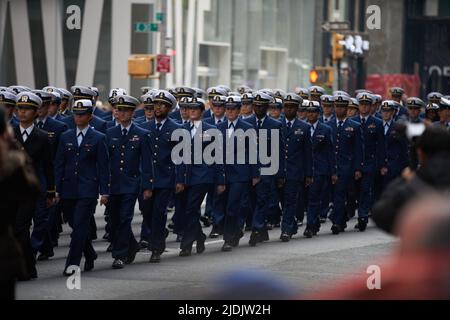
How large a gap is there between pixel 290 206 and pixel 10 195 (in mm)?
10443

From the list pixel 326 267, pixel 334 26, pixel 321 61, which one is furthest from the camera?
pixel 321 61

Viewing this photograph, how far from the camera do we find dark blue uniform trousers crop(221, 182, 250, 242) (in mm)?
17328

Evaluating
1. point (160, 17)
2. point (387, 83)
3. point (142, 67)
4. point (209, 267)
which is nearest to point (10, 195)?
point (209, 267)

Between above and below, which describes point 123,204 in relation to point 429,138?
below

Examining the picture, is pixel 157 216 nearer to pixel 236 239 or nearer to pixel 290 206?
pixel 236 239

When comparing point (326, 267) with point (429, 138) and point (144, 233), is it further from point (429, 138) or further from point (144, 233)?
point (429, 138)

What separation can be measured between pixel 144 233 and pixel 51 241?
126 cm

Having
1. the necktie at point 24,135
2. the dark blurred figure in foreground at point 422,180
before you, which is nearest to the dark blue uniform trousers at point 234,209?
the necktie at point 24,135

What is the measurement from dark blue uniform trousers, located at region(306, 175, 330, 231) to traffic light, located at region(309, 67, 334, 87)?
15.9m

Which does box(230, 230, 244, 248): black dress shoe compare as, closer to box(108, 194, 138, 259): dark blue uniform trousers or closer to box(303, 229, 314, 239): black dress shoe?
box(303, 229, 314, 239): black dress shoe

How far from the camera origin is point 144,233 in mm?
17250

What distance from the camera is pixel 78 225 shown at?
46.4ft
